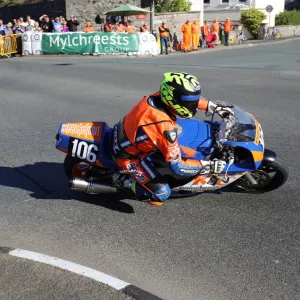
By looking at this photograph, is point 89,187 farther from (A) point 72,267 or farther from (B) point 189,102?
(B) point 189,102

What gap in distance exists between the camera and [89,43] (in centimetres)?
2469

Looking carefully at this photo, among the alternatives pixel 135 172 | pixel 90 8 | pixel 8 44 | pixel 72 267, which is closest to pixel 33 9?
pixel 90 8

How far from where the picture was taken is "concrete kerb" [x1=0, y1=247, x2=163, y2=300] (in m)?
3.79

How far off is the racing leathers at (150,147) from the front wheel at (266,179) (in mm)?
618

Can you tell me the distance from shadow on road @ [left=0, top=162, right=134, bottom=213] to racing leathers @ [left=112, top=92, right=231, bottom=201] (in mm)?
534

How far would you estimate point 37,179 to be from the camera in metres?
6.57

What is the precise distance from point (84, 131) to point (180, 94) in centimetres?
140

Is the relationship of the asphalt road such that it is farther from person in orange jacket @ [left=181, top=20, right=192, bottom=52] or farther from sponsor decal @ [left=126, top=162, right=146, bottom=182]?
person in orange jacket @ [left=181, top=20, right=192, bottom=52]

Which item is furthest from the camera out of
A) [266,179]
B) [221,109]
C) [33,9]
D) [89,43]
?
[33,9]

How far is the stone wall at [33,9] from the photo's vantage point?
107ft

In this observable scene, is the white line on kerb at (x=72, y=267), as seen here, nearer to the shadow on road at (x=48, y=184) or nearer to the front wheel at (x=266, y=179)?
the shadow on road at (x=48, y=184)

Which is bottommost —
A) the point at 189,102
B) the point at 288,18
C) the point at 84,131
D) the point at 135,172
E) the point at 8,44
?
the point at 135,172

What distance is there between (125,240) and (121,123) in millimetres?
1310

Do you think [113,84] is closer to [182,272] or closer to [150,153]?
[150,153]
